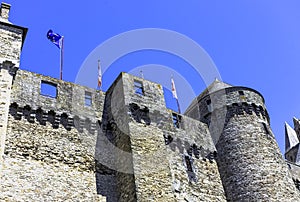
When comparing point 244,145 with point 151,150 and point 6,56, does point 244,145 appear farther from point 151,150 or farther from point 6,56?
point 6,56

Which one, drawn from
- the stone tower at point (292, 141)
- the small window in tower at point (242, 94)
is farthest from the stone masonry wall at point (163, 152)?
the stone tower at point (292, 141)

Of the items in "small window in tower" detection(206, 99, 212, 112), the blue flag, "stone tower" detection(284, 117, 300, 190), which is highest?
"stone tower" detection(284, 117, 300, 190)

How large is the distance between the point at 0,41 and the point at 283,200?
14247 mm

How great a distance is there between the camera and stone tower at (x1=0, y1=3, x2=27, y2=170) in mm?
12695

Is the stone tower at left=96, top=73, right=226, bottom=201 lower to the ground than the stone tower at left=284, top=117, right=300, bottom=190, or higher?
lower

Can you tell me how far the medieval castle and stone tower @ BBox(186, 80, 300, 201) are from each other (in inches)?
2.2

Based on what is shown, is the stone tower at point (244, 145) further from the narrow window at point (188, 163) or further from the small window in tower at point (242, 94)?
the narrow window at point (188, 163)

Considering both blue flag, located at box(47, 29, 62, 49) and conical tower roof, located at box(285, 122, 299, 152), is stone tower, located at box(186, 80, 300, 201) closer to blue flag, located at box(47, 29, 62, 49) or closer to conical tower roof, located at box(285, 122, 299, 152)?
blue flag, located at box(47, 29, 62, 49)

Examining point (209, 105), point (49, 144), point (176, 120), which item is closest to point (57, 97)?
point (49, 144)

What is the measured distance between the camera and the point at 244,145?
65.2 ft

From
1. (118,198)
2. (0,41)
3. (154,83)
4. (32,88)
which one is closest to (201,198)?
(118,198)

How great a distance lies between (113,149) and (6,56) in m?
5.36

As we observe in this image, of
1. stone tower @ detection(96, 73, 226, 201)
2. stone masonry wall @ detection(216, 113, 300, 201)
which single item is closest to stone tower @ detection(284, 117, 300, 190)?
stone masonry wall @ detection(216, 113, 300, 201)

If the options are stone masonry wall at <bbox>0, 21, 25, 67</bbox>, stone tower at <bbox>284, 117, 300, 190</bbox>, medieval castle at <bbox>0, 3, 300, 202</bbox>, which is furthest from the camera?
stone tower at <bbox>284, 117, 300, 190</bbox>
